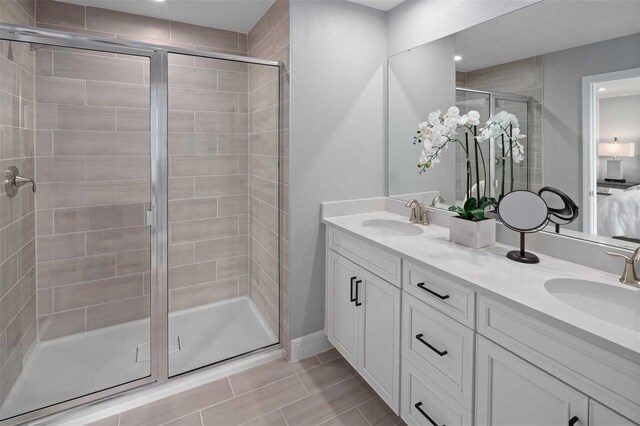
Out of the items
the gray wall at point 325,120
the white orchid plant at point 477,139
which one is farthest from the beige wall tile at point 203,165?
the white orchid plant at point 477,139

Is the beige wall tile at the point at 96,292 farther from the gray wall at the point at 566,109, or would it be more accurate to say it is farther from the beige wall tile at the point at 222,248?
the gray wall at the point at 566,109

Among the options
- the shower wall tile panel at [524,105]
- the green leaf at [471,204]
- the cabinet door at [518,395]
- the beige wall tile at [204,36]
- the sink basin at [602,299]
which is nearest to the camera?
the cabinet door at [518,395]

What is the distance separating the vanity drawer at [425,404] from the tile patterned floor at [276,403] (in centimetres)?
29

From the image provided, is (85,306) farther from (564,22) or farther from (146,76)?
(564,22)

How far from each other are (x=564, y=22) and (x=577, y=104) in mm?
360

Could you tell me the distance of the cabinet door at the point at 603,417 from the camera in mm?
799

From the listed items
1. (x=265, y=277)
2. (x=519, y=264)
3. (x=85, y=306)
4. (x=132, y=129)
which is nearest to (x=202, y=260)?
(x=265, y=277)

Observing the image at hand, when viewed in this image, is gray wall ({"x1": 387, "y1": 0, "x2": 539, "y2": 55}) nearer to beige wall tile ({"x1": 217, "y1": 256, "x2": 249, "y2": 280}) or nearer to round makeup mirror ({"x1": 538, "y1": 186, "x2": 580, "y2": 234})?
round makeup mirror ({"x1": 538, "y1": 186, "x2": 580, "y2": 234})

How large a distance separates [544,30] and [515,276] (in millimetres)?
1109

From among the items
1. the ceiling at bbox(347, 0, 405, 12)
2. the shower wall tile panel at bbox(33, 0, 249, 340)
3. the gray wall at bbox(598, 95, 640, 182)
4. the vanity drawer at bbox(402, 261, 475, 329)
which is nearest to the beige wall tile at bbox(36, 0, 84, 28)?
the shower wall tile panel at bbox(33, 0, 249, 340)

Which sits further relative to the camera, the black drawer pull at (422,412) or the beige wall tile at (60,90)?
the beige wall tile at (60,90)

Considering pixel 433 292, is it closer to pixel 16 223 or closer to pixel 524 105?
pixel 524 105

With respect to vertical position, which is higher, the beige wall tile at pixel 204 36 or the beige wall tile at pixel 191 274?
the beige wall tile at pixel 204 36

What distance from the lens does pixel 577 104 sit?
138 centimetres
